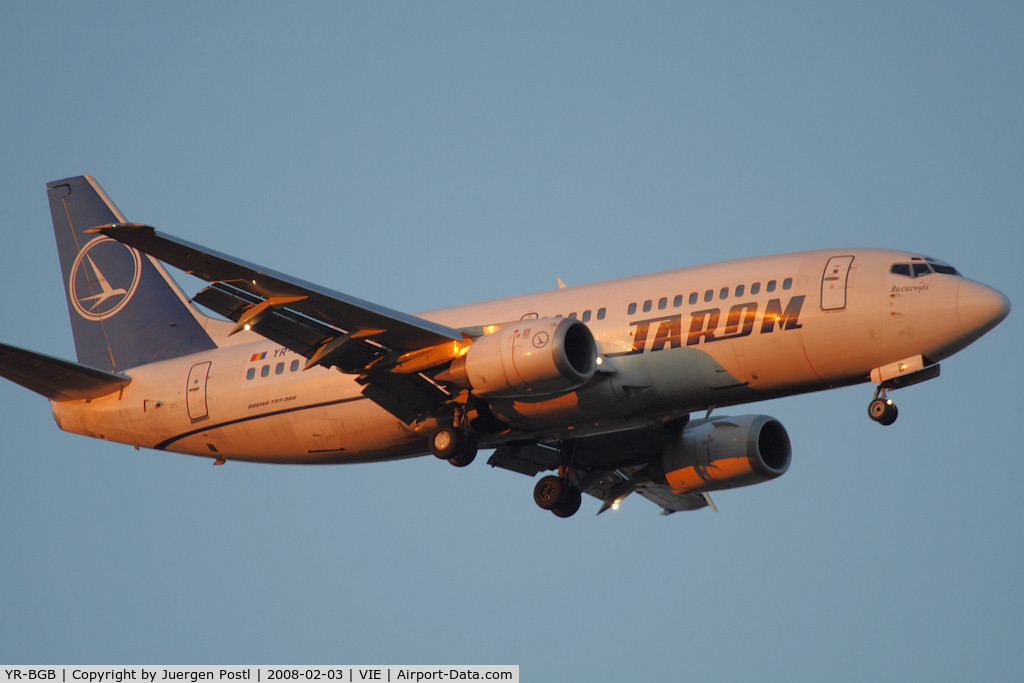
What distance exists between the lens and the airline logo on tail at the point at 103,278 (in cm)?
4168

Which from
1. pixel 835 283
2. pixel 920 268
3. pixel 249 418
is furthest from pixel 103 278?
pixel 920 268

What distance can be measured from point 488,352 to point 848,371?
7923 millimetres

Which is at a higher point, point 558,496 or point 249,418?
point 249,418

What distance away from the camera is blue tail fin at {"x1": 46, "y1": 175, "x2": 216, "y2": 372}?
40469 millimetres

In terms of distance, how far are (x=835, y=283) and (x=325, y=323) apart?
457 inches

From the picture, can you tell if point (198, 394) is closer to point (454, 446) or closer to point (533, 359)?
point (454, 446)

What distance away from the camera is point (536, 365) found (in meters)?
31.2

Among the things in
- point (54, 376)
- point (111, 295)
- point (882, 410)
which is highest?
point (111, 295)

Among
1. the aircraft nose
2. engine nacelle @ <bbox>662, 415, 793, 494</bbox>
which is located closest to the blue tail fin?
engine nacelle @ <bbox>662, 415, 793, 494</bbox>

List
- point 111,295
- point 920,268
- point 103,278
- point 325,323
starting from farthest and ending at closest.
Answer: point 103,278, point 111,295, point 325,323, point 920,268

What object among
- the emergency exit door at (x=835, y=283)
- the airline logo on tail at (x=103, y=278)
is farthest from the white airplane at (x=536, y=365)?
the airline logo on tail at (x=103, y=278)

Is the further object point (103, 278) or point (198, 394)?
point (103, 278)

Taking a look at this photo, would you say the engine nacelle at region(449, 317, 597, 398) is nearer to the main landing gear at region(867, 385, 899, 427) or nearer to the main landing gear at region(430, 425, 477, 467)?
the main landing gear at region(430, 425, 477, 467)

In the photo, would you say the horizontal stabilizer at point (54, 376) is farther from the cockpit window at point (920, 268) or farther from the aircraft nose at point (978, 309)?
the aircraft nose at point (978, 309)
